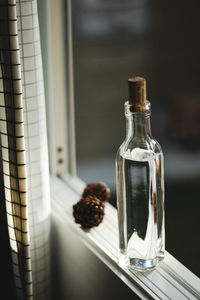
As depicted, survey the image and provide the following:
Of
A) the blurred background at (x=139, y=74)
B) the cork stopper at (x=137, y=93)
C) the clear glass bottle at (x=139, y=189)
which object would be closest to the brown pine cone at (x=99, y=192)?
the clear glass bottle at (x=139, y=189)

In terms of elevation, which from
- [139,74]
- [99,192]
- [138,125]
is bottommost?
[139,74]

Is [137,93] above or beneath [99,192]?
above

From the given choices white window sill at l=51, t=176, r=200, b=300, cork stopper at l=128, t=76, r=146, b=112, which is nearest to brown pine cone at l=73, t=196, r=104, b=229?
white window sill at l=51, t=176, r=200, b=300

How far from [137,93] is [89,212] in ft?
1.12

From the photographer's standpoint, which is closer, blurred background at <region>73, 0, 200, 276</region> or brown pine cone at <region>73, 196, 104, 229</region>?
brown pine cone at <region>73, 196, 104, 229</region>

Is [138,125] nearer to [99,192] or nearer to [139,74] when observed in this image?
[99,192]

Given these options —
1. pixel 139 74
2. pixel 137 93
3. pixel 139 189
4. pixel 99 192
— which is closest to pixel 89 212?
pixel 99 192

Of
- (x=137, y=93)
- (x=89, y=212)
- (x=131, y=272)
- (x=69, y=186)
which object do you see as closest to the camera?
(x=137, y=93)

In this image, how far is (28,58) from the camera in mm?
967

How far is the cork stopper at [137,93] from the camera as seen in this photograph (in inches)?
32.4

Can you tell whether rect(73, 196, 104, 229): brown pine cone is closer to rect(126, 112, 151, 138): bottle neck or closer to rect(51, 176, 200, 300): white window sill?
rect(51, 176, 200, 300): white window sill

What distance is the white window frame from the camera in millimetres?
896

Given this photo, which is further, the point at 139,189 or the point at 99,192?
the point at 99,192

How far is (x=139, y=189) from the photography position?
890 millimetres
